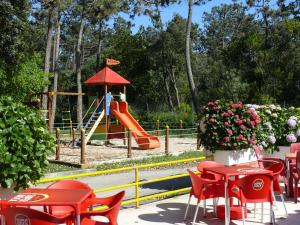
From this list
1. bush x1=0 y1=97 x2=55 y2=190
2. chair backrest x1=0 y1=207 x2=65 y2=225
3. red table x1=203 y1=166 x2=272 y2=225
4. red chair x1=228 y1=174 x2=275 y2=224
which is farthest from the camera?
red table x1=203 y1=166 x2=272 y2=225

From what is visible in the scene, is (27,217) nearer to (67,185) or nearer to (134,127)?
(67,185)

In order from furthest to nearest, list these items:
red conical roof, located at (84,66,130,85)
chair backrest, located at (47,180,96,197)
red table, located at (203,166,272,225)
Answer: red conical roof, located at (84,66,130,85)
red table, located at (203,166,272,225)
chair backrest, located at (47,180,96,197)

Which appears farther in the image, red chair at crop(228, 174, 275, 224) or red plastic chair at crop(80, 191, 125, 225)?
red chair at crop(228, 174, 275, 224)

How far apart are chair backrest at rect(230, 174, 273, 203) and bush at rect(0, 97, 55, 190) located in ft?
8.30

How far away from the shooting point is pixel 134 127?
23125 mm

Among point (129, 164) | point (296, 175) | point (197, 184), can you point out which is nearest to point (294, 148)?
point (296, 175)

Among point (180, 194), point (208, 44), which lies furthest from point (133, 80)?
point (180, 194)

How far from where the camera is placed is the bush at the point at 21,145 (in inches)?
184

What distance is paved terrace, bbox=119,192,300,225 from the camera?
22.1ft

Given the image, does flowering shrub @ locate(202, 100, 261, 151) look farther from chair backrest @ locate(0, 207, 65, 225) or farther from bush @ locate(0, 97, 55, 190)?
chair backrest @ locate(0, 207, 65, 225)

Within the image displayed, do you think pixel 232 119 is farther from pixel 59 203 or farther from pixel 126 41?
pixel 126 41

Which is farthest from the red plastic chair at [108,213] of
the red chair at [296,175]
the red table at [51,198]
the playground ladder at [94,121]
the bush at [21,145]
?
the playground ladder at [94,121]

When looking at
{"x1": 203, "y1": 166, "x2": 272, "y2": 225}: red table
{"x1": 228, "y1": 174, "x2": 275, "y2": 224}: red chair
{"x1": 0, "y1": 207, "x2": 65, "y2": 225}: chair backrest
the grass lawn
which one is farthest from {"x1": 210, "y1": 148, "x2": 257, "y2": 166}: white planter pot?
the grass lawn

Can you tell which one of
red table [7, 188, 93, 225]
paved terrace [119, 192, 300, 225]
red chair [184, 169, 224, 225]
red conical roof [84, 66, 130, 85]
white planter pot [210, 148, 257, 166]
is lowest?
paved terrace [119, 192, 300, 225]
